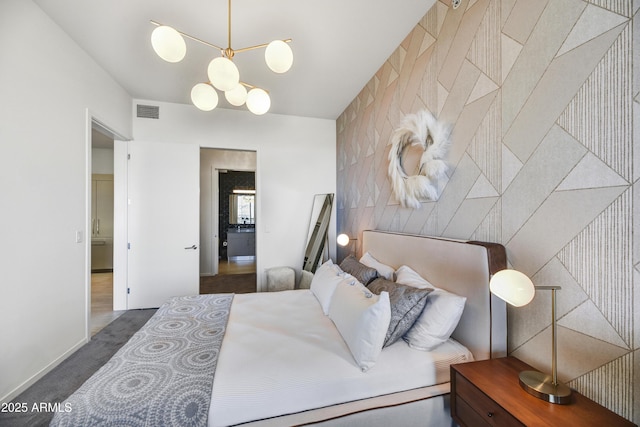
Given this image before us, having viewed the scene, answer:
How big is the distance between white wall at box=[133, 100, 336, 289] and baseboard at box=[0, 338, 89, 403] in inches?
77.9

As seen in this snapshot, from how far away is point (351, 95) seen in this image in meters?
3.25

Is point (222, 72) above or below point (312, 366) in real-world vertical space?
above

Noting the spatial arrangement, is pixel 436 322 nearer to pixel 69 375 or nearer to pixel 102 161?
pixel 69 375

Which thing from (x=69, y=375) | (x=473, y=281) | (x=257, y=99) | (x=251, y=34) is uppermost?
(x=251, y=34)

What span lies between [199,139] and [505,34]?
3492mm

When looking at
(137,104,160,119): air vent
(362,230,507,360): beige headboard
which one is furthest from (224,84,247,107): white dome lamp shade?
(137,104,160,119): air vent

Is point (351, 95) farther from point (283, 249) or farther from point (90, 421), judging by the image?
point (90, 421)

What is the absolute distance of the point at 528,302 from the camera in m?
0.91

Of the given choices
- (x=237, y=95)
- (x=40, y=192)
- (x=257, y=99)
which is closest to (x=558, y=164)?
(x=257, y=99)

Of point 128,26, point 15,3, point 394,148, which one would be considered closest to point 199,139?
point 128,26

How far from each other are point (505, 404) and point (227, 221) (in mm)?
7467

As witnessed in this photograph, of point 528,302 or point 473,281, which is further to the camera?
point 473,281

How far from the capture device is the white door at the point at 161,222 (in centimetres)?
328

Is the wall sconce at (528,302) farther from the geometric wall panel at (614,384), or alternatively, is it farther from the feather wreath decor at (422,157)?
the feather wreath decor at (422,157)
